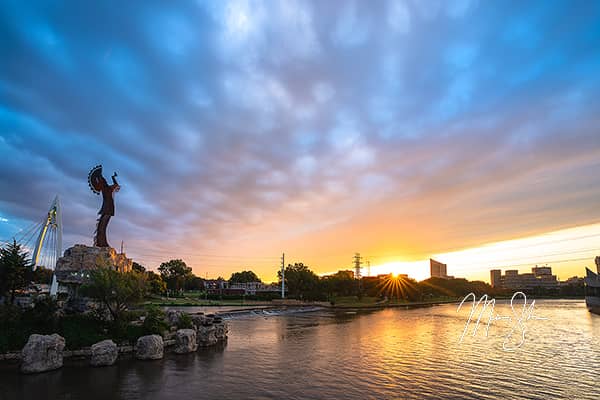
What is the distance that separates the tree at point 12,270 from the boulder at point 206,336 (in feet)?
71.7

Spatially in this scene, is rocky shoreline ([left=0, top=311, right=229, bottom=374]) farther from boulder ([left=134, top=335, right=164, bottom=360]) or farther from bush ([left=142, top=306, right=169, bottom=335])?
bush ([left=142, top=306, right=169, bottom=335])

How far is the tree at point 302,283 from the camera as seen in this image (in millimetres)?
138250

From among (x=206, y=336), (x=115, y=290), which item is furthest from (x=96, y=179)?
(x=206, y=336)

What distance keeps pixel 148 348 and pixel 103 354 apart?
407 cm

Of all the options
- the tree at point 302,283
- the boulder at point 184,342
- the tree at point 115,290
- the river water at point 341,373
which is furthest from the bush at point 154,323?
the tree at point 302,283

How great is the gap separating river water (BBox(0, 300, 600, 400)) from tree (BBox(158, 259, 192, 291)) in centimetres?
10478

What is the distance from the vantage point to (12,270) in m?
41.7

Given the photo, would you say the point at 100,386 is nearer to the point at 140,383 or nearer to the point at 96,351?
the point at 140,383

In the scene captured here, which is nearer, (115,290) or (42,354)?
(42,354)

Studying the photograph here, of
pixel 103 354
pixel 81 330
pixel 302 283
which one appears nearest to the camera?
pixel 103 354

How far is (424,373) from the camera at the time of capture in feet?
103

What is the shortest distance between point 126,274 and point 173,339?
31.6 ft

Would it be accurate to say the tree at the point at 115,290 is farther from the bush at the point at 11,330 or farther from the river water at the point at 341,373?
the river water at the point at 341,373

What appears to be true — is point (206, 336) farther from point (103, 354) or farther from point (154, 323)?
point (103, 354)
